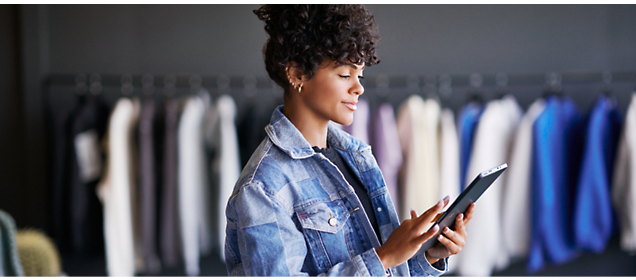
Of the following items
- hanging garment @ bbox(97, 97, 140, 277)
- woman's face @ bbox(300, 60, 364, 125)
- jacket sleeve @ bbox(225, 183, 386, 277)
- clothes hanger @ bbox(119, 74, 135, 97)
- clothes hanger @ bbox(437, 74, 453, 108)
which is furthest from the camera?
clothes hanger @ bbox(437, 74, 453, 108)

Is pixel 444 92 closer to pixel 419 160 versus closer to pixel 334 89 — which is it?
pixel 419 160

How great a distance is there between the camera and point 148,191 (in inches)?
79.8

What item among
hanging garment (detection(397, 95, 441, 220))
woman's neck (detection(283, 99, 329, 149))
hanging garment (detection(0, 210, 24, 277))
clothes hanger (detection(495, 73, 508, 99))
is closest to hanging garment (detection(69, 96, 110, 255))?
hanging garment (detection(0, 210, 24, 277))

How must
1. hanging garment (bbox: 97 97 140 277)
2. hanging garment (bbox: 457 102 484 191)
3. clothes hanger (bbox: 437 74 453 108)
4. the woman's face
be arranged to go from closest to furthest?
the woman's face, hanging garment (bbox: 97 97 140 277), hanging garment (bbox: 457 102 484 191), clothes hanger (bbox: 437 74 453 108)

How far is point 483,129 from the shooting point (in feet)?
6.76

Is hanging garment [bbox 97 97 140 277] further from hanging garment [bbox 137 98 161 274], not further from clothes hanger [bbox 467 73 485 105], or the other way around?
clothes hanger [bbox 467 73 485 105]

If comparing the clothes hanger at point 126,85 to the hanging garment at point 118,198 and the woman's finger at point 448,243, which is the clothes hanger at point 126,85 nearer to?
the hanging garment at point 118,198

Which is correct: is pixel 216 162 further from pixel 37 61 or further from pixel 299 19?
pixel 299 19

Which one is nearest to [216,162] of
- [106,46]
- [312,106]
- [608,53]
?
[106,46]

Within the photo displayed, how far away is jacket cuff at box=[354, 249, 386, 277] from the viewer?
0.68 meters

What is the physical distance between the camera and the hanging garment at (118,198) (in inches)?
78.4

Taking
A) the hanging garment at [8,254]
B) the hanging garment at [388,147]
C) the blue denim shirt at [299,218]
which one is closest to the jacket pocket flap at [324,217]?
the blue denim shirt at [299,218]

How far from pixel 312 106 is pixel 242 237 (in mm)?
270

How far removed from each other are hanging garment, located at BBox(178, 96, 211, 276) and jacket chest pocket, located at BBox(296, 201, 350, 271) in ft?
4.61
